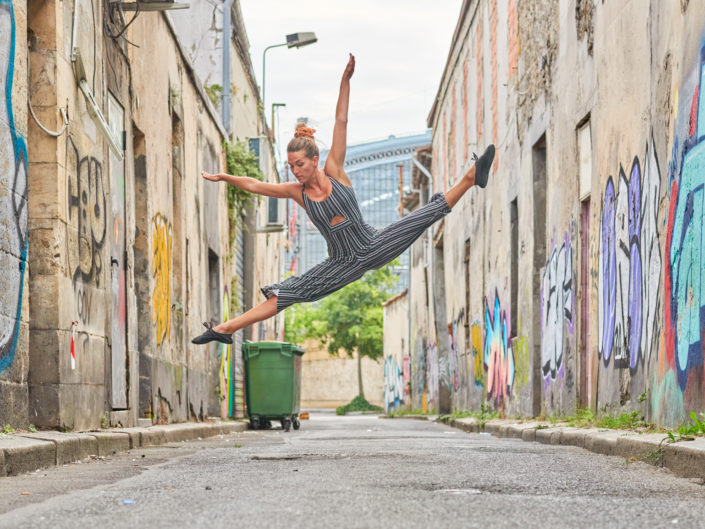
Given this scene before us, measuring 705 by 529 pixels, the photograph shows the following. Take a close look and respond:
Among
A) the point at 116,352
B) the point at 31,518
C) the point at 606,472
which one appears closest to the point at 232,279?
the point at 116,352

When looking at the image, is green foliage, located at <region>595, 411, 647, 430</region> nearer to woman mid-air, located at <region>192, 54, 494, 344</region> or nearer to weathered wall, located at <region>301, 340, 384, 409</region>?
woman mid-air, located at <region>192, 54, 494, 344</region>

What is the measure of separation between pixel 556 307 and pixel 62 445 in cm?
788

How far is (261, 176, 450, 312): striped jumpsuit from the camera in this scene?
7.47 meters

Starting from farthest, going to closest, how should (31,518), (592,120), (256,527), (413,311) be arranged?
(413,311)
(592,120)
(31,518)
(256,527)

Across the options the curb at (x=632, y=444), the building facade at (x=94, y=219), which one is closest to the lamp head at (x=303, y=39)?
the building facade at (x=94, y=219)

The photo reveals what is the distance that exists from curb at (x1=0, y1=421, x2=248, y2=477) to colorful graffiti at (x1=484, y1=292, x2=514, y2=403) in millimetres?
7312

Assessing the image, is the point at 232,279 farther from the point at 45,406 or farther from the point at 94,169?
the point at 45,406

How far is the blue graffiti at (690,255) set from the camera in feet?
23.4

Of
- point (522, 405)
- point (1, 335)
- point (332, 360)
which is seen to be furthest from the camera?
point (332, 360)

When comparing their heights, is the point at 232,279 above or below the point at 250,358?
above

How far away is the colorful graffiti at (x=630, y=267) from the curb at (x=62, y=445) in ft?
14.7

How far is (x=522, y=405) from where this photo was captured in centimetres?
1559

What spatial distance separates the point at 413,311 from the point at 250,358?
1851cm

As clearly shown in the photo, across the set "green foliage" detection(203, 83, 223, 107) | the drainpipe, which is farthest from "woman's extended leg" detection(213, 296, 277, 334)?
the drainpipe
